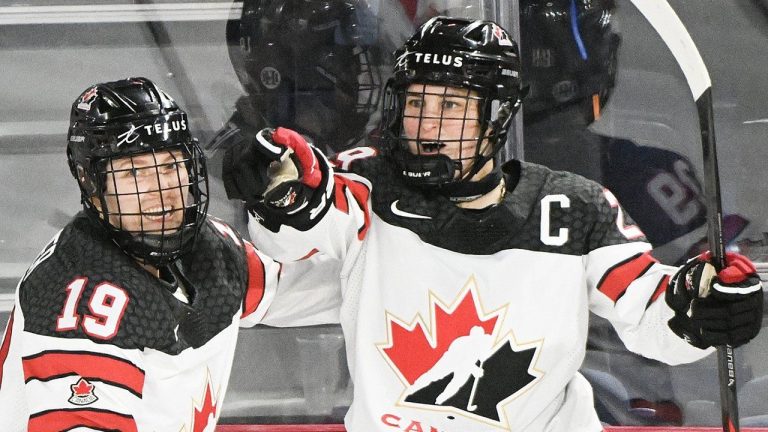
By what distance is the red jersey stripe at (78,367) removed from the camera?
175 cm

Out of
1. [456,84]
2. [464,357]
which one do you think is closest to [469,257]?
[464,357]

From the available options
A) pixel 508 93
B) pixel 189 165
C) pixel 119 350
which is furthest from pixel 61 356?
pixel 508 93

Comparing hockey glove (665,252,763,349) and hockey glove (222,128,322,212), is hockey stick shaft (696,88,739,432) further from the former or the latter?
hockey glove (222,128,322,212)

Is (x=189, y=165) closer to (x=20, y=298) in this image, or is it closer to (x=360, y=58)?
(x=20, y=298)

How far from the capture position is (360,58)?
10.2ft

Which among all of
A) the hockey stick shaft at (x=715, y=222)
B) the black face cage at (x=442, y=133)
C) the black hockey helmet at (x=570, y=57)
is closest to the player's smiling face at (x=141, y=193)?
the black face cage at (x=442, y=133)

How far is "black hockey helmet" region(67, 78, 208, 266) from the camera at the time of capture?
1889mm

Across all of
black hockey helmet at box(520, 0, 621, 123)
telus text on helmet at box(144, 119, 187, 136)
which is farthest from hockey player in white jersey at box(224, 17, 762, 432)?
black hockey helmet at box(520, 0, 621, 123)

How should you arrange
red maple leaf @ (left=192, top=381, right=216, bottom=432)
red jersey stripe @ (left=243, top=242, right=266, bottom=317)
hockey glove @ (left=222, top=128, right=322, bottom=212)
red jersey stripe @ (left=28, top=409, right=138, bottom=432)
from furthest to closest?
1. red jersey stripe @ (left=243, top=242, right=266, bottom=317)
2. red maple leaf @ (left=192, top=381, right=216, bottom=432)
3. hockey glove @ (left=222, top=128, right=322, bottom=212)
4. red jersey stripe @ (left=28, top=409, right=138, bottom=432)

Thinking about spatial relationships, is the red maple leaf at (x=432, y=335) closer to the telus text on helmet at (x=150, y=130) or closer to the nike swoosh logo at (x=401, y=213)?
the nike swoosh logo at (x=401, y=213)

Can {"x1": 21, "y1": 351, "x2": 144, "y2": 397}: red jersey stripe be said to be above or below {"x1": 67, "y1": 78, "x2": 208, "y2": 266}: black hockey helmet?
below

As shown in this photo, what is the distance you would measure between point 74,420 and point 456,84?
87cm

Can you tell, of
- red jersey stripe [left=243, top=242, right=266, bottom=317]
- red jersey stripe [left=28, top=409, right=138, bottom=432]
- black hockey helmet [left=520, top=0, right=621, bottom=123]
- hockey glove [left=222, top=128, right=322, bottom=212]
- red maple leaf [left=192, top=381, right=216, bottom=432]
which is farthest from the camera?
black hockey helmet [left=520, top=0, right=621, bottom=123]

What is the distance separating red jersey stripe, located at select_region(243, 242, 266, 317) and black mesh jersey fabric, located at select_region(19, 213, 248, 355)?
9cm
